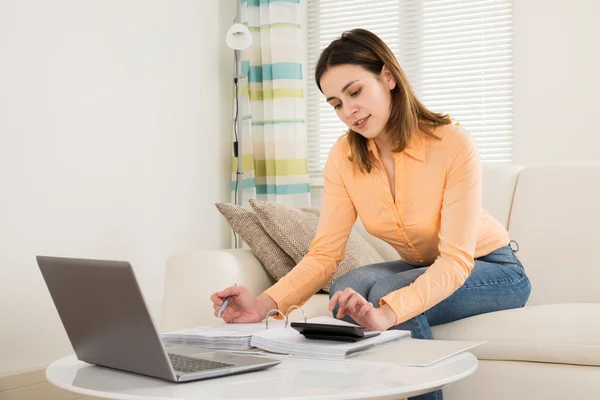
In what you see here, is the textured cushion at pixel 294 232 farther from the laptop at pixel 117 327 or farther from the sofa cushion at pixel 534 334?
the laptop at pixel 117 327

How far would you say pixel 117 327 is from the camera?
3.38ft

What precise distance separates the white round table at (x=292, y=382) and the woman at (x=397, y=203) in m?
0.42

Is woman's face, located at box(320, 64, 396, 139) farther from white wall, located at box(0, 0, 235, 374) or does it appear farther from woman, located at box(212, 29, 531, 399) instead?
white wall, located at box(0, 0, 235, 374)

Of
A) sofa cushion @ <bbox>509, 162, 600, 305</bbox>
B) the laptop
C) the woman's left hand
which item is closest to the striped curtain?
sofa cushion @ <bbox>509, 162, 600, 305</bbox>

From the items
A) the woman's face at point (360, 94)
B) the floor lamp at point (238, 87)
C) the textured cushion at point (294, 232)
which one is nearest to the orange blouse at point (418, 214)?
the woman's face at point (360, 94)

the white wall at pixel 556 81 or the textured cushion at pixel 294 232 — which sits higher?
the white wall at pixel 556 81

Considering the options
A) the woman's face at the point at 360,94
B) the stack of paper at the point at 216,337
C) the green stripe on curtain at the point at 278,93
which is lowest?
the stack of paper at the point at 216,337

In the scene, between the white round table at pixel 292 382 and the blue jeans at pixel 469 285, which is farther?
the blue jeans at pixel 469 285

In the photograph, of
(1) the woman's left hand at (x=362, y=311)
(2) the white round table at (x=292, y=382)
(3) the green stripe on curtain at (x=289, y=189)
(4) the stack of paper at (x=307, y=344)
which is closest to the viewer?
(2) the white round table at (x=292, y=382)

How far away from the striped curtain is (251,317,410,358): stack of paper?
2110 millimetres

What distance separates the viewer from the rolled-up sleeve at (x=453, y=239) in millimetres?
1463

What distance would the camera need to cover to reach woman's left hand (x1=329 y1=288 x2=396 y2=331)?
127 centimetres

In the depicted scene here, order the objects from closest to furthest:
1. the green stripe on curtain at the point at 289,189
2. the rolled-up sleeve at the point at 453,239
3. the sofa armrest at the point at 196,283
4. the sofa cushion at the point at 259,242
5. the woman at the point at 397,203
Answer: the rolled-up sleeve at the point at 453,239 < the woman at the point at 397,203 < the sofa armrest at the point at 196,283 < the sofa cushion at the point at 259,242 < the green stripe on curtain at the point at 289,189

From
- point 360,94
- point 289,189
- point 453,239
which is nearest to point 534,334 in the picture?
point 453,239
